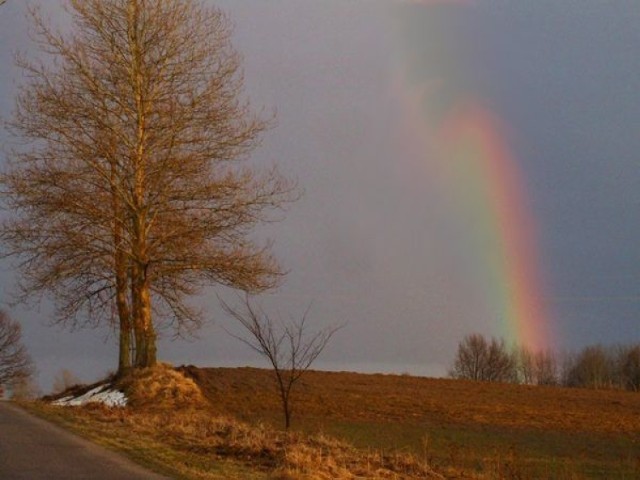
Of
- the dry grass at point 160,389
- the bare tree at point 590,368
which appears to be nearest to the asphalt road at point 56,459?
the dry grass at point 160,389

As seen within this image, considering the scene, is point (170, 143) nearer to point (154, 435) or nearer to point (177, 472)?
point (154, 435)

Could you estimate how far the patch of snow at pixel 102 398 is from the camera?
89.1ft

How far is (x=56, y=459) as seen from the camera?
44.4 feet

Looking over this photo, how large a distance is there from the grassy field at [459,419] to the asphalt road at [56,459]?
6480 millimetres

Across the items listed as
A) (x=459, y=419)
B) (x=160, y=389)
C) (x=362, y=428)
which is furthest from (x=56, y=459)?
(x=459, y=419)

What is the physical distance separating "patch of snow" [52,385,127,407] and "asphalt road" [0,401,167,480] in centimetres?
804

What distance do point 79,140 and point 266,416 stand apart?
1165 centimetres

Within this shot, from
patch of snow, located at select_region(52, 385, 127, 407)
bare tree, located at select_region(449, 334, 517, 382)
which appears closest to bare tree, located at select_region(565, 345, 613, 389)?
bare tree, located at select_region(449, 334, 517, 382)

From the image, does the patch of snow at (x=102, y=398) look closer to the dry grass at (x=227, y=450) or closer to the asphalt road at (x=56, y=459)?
the dry grass at (x=227, y=450)

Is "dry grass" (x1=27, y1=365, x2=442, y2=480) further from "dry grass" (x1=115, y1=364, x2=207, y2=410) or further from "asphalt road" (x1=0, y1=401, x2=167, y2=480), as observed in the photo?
"dry grass" (x1=115, y1=364, x2=207, y2=410)

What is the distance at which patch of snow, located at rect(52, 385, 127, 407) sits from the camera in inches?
1069

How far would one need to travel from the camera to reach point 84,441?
53.9ft

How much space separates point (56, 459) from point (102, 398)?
15.4 metres

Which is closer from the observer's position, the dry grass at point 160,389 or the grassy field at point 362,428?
the grassy field at point 362,428
